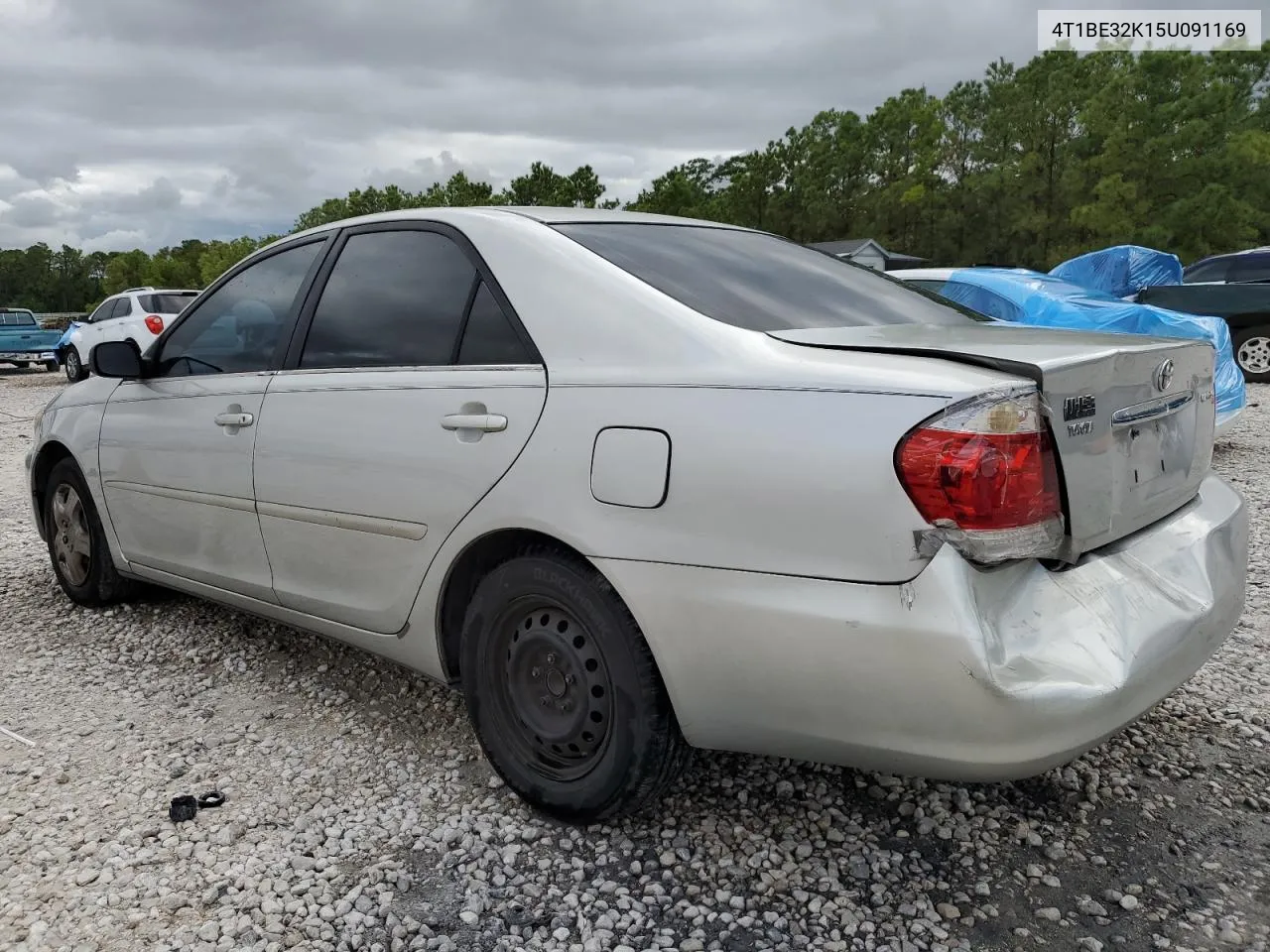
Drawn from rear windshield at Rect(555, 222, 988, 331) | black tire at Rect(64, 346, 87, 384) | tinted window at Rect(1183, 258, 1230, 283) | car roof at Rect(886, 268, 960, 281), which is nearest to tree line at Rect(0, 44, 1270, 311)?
tinted window at Rect(1183, 258, 1230, 283)

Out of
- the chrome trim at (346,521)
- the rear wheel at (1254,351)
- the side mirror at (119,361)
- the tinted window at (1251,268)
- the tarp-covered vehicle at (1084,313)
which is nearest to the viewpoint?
the chrome trim at (346,521)

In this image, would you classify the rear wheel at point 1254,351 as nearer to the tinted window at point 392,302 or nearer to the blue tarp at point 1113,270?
the blue tarp at point 1113,270

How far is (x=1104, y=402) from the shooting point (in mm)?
1973

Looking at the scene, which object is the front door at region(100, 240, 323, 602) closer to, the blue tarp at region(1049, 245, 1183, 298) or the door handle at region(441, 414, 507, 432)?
the door handle at region(441, 414, 507, 432)

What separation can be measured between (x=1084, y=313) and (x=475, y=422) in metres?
5.66

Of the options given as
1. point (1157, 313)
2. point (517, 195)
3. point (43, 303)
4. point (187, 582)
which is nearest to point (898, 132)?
point (517, 195)

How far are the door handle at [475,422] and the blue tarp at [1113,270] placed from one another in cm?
762

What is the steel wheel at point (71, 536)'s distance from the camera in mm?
4246

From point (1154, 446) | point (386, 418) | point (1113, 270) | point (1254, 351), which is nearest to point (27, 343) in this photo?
point (1113, 270)

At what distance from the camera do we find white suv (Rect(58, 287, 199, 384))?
1585 centimetres

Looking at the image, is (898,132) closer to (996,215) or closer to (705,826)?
(996,215)

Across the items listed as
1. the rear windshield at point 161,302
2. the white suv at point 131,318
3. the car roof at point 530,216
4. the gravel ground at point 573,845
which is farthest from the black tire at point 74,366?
the car roof at point 530,216

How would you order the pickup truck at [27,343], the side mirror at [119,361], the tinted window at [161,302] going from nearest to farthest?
the side mirror at [119,361], the tinted window at [161,302], the pickup truck at [27,343]

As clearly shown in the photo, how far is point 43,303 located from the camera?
105000 mm
